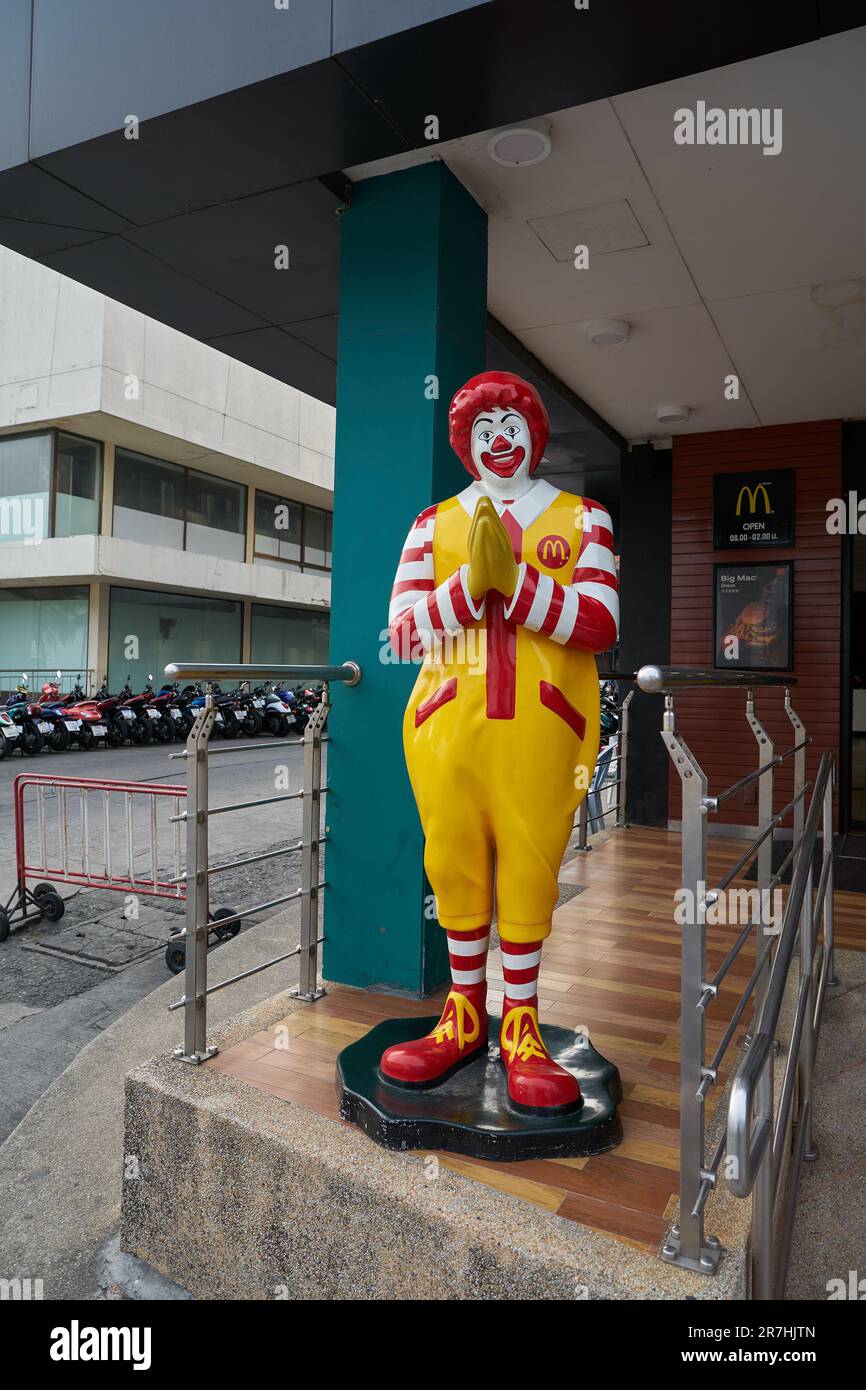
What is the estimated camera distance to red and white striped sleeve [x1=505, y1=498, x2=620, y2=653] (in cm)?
195

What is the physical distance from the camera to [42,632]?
1531 centimetres

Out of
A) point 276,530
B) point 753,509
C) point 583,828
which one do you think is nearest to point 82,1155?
point 583,828

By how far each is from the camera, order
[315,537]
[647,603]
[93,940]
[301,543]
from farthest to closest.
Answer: [315,537], [301,543], [647,603], [93,940]

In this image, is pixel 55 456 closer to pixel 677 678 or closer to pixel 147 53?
pixel 147 53

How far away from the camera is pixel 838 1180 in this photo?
238cm

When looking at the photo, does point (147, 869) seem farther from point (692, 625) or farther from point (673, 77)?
point (673, 77)

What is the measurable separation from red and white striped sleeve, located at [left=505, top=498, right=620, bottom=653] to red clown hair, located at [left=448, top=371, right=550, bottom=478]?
23 centimetres

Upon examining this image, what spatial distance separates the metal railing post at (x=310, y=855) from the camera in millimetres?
2795

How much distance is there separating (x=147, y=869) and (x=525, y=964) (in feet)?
14.4

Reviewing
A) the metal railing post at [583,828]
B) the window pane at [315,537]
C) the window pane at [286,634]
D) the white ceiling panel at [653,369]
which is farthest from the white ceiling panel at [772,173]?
the window pane at [315,537]

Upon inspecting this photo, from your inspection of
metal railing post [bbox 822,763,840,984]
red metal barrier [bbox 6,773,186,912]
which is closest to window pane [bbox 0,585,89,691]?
red metal barrier [bbox 6,773,186,912]

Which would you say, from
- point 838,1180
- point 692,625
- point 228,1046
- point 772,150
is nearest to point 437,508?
point 228,1046

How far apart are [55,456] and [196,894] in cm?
1339

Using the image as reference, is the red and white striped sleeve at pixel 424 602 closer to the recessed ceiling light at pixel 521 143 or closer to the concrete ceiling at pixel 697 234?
the recessed ceiling light at pixel 521 143
